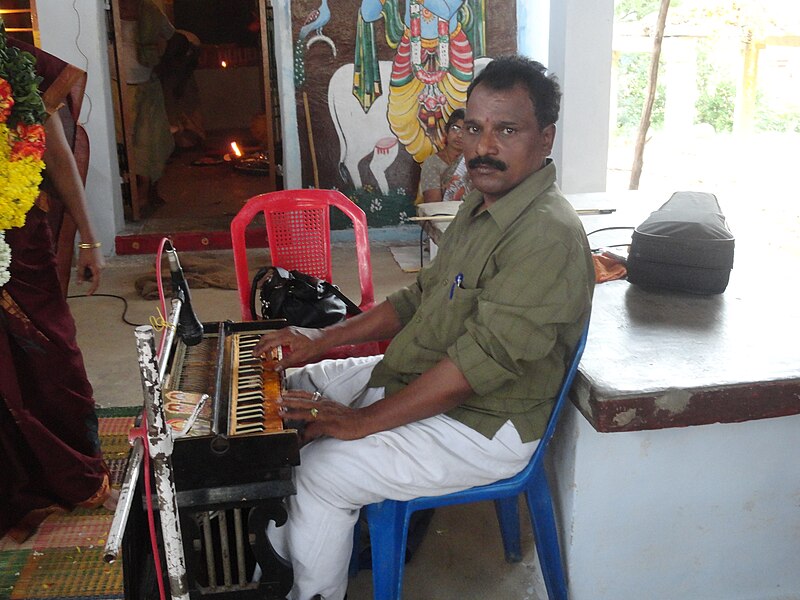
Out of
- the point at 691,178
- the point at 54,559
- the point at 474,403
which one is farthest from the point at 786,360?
the point at 691,178

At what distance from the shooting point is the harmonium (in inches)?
66.1

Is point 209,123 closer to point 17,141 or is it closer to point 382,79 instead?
point 382,79

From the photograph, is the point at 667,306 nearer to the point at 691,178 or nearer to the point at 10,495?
Answer: the point at 10,495

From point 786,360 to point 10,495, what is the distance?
2.59 m

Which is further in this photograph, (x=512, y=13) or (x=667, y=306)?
(x=512, y=13)

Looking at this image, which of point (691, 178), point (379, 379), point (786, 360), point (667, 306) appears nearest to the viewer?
point (786, 360)

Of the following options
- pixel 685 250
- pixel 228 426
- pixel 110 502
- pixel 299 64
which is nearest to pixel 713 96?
pixel 299 64

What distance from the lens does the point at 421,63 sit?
22.0 feet

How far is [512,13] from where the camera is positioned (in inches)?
265

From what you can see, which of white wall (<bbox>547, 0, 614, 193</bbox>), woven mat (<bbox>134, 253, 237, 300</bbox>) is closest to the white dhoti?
white wall (<bbox>547, 0, 614, 193</bbox>)

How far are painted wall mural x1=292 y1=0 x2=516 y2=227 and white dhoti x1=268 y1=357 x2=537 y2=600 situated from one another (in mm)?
5124

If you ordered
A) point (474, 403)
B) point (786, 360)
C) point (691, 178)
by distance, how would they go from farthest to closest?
point (691, 178) < point (786, 360) < point (474, 403)

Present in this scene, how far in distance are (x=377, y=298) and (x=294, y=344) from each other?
10.7 ft

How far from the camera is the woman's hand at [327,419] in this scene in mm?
1854
